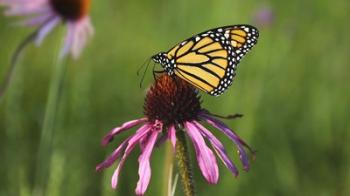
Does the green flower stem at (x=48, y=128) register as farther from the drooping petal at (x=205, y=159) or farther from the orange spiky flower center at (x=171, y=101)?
the drooping petal at (x=205, y=159)

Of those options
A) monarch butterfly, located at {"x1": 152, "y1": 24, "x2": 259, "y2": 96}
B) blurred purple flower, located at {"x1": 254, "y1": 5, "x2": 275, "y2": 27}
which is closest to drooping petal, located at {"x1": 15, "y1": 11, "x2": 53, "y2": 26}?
monarch butterfly, located at {"x1": 152, "y1": 24, "x2": 259, "y2": 96}

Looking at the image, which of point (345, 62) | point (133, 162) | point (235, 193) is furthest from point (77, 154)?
point (345, 62)

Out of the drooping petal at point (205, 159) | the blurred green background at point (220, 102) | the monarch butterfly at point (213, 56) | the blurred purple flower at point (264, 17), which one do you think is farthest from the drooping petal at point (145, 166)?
the blurred purple flower at point (264, 17)

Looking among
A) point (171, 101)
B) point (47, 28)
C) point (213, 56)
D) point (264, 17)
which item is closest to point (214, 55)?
point (213, 56)

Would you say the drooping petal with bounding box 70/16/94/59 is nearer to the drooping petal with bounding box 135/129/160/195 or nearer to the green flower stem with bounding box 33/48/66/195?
the green flower stem with bounding box 33/48/66/195

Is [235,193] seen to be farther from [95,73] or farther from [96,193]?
[95,73]

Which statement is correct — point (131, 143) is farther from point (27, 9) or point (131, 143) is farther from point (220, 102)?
point (220, 102)
